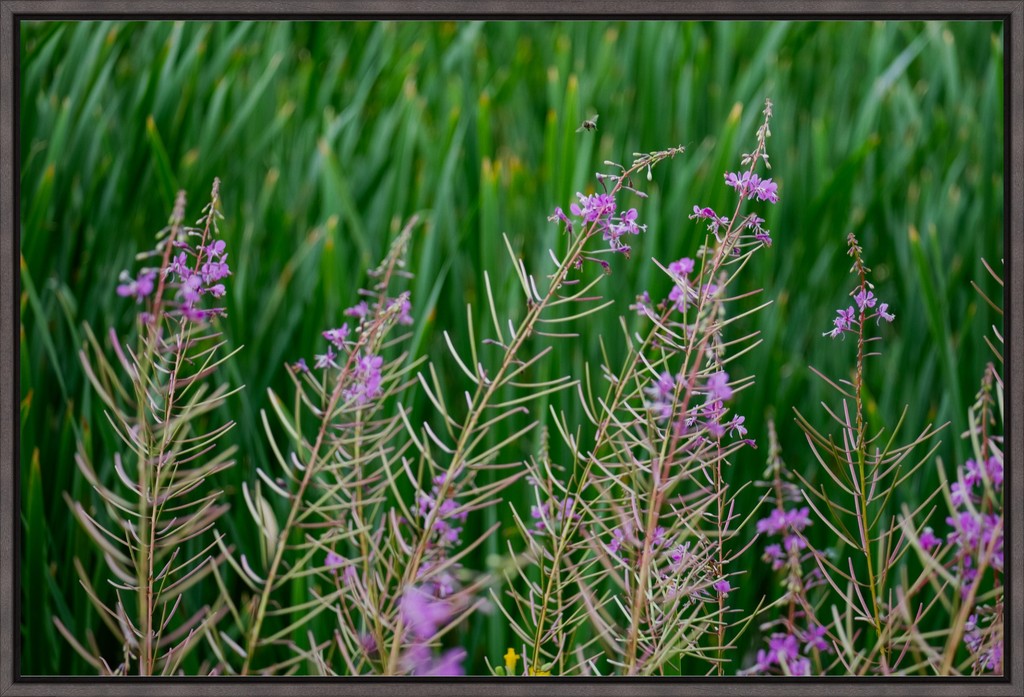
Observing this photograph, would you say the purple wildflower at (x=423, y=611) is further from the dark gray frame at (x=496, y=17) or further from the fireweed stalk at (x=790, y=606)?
the fireweed stalk at (x=790, y=606)

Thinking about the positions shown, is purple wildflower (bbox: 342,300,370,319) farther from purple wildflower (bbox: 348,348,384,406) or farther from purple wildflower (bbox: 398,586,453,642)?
purple wildflower (bbox: 398,586,453,642)

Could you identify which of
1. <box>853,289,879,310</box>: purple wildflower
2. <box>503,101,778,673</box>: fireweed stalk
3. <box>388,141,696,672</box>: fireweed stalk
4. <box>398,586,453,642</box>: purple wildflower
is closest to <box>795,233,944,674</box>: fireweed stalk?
<box>853,289,879,310</box>: purple wildflower

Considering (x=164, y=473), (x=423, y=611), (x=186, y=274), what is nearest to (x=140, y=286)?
(x=186, y=274)

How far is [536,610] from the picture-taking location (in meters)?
0.90

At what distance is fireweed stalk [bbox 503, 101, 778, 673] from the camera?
83 centimetres

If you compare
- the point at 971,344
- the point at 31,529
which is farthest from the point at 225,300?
the point at 971,344

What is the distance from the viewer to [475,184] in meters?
1.08

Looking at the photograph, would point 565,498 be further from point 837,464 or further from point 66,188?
point 66,188

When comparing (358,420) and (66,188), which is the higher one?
(66,188)

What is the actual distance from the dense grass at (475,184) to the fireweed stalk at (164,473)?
3cm

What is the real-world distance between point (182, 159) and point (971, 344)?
1.02 metres

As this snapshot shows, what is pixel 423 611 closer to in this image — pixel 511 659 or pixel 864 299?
pixel 511 659

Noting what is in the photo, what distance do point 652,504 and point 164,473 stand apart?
0.52 meters

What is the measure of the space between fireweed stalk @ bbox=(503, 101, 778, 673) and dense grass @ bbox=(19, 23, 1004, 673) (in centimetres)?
6
